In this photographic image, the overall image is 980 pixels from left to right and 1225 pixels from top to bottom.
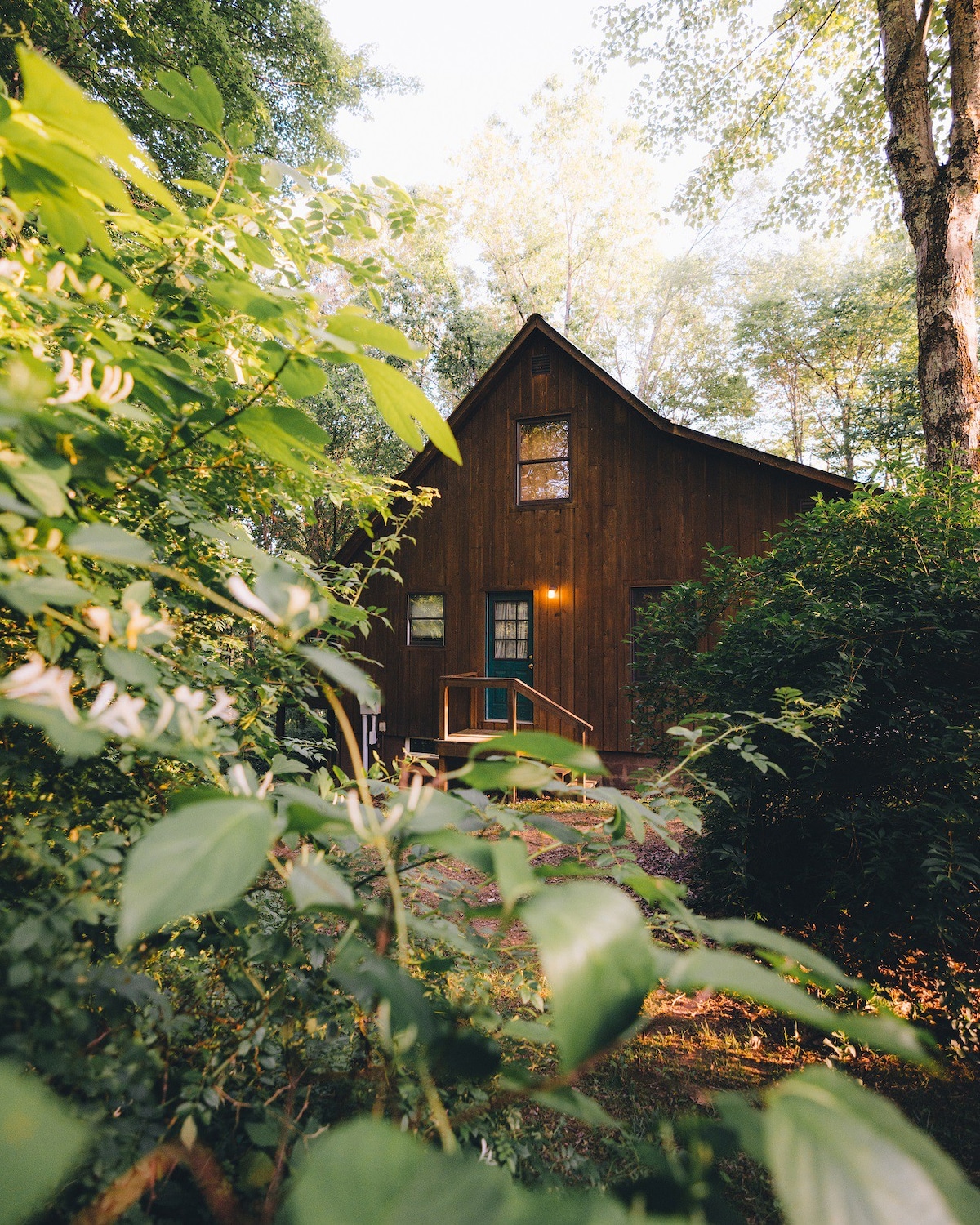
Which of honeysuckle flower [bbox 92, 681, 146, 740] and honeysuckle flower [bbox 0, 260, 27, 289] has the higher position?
honeysuckle flower [bbox 0, 260, 27, 289]

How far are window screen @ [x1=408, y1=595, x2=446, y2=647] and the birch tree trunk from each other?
304 inches

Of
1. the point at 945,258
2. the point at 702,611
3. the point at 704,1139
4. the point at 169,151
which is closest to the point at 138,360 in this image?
the point at 704,1139

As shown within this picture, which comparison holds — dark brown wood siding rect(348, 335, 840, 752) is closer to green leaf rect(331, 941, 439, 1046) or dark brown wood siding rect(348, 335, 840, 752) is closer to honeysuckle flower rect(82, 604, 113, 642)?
honeysuckle flower rect(82, 604, 113, 642)

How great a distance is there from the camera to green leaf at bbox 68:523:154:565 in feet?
1.72

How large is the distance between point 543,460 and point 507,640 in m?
3.29

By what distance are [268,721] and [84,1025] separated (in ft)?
3.38

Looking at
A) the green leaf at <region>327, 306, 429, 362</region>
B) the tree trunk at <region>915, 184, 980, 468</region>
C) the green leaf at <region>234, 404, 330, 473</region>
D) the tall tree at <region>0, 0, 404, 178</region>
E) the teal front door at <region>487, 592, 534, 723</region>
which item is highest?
the tall tree at <region>0, 0, 404, 178</region>

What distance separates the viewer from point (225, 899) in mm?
347

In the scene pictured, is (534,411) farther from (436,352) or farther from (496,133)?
(496,133)

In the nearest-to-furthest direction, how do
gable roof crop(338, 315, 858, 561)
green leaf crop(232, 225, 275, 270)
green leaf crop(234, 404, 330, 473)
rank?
green leaf crop(234, 404, 330, 473)
green leaf crop(232, 225, 275, 270)
gable roof crop(338, 315, 858, 561)

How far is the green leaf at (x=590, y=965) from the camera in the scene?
33 cm

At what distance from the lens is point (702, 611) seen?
5172 mm

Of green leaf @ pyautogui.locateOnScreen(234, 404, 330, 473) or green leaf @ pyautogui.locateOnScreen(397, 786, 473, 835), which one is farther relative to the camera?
green leaf @ pyautogui.locateOnScreen(234, 404, 330, 473)

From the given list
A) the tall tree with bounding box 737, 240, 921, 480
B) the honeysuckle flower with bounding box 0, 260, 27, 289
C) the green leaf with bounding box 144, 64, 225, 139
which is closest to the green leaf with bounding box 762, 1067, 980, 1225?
the honeysuckle flower with bounding box 0, 260, 27, 289
